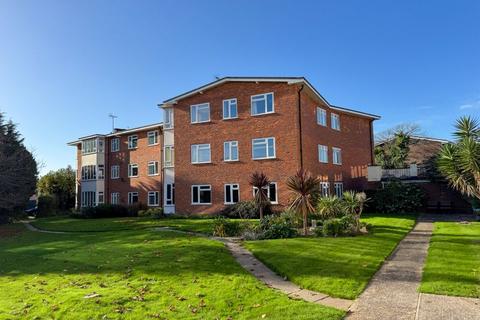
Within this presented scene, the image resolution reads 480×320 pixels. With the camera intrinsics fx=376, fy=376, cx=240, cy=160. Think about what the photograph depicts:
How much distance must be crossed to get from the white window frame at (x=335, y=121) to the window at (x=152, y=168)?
17.4m

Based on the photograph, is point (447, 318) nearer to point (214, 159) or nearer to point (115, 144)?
point (214, 159)

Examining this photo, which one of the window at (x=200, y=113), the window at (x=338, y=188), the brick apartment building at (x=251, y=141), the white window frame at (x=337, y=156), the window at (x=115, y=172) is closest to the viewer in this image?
the brick apartment building at (x=251, y=141)

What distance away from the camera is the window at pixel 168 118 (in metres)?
32.9

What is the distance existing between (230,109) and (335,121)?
10.1m

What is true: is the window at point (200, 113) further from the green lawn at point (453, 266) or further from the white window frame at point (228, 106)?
the green lawn at point (453, 266)

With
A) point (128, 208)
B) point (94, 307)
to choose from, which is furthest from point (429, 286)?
point (128, 208)

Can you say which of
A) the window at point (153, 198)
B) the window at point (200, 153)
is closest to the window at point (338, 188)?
the window at point (200, 153)

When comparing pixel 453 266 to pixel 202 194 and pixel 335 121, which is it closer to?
pixel 202 194

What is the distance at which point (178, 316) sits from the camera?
6.62m

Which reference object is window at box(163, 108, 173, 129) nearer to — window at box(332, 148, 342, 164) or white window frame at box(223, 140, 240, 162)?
white window frame at box(223, 140, 240, 162)

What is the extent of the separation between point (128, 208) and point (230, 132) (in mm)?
13637

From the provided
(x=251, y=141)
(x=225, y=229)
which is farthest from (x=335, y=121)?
(x=225, y=229)

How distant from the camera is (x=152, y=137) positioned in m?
38.2

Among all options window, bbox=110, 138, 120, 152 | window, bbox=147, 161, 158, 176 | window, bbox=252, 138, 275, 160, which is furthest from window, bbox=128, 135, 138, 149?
window, bbox=252, 138, 275, 160
